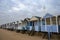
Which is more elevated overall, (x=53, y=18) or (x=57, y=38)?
(x=53, y=18)

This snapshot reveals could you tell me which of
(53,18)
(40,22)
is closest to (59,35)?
(53,18)

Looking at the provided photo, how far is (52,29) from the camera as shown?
1738 centimetres

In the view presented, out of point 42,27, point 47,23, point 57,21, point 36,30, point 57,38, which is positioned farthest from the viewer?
point 36,30

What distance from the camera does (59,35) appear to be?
52.5 ft

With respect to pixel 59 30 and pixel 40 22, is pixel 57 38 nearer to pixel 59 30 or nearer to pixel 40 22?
pixel 59 30

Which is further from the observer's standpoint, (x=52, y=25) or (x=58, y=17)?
(x=52, y=25)

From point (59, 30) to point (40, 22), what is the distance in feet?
19.6

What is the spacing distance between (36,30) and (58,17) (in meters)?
7.89

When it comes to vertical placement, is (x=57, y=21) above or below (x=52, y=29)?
above

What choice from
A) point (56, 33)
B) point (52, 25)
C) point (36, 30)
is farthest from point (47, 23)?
point (36, 30)

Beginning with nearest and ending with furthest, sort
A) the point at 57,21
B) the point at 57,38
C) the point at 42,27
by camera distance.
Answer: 1. the point at 57,38
2. the point at 57,21
3. the point at 42,27

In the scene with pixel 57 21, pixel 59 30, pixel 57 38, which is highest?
pixel 57 21

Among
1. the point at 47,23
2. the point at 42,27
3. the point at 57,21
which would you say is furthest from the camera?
the point at 42,27

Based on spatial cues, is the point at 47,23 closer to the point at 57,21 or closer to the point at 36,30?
the point at 57,21
